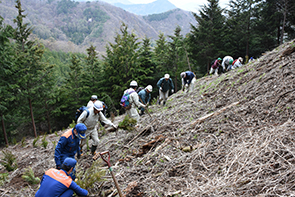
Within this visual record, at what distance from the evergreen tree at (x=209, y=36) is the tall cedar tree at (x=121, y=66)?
26.5 feet

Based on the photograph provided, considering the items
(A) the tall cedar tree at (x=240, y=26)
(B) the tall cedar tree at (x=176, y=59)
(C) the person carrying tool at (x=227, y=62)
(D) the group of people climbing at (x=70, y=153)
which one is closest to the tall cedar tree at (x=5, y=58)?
(D) the group of people climbing at (x=70, y=153)

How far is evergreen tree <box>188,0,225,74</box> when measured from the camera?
2225 centimetres

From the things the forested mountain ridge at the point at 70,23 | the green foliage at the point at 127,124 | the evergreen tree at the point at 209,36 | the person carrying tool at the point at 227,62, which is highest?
the forested mountain ridge at the point at 70,23

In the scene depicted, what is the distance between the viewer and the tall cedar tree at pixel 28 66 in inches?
510

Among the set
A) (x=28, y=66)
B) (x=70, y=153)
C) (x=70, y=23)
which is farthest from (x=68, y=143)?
(x=70, y=23)

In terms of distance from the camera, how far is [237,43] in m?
22.5

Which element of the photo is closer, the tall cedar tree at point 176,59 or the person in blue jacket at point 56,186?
the person in blue jacket at point 56,186

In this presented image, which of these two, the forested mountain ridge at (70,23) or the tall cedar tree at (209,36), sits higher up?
the forested mountain ridge at (70,23)

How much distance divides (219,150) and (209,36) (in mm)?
21460

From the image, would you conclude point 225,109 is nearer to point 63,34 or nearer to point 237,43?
point 237,43

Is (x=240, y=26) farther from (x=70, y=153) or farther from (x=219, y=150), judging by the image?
(x=70, y=153)

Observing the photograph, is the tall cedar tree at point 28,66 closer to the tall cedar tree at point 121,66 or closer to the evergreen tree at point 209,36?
the tall cedar tree at point 121,66

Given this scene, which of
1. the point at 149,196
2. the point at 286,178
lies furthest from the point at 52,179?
the point at 286,178

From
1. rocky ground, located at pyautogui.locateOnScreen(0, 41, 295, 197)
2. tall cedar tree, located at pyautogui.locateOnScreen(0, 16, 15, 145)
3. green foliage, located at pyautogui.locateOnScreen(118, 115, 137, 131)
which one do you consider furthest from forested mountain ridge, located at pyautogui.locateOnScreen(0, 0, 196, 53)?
rocky ground, located at pyautogui.locateOnScreen(0, 41, 295, 197)
